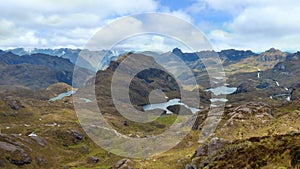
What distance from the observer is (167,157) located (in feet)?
432

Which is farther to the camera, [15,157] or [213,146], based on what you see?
[15,157]

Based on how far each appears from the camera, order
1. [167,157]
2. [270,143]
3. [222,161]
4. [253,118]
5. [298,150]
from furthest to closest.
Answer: [253,118]
[167,157]
[222,161]
[270,143]
[298,150]

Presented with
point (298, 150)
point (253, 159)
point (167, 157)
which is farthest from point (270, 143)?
point (167, 157)

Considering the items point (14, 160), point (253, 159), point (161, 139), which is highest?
point (253, 159)

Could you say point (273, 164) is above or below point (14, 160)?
above

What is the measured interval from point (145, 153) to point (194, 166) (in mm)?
92145

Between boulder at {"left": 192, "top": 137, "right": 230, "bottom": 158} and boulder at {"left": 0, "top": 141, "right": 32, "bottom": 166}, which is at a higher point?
boulder at {"left": 192, "top": 137, "right": 230, "bottom": 158}

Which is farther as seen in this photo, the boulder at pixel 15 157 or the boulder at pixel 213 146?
the boulder at pixel 15 157

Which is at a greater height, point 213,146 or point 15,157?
point 213,146

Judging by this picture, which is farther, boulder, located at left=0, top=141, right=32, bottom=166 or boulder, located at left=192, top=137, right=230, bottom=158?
boulder, located at left=0, top=141, right=32, bottom=166

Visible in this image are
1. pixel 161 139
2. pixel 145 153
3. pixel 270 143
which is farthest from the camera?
pixel 161 139

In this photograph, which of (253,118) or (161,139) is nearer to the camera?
(253,118)

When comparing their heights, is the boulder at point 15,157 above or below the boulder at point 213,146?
below

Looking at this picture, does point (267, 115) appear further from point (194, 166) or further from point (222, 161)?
point (222, 161)
